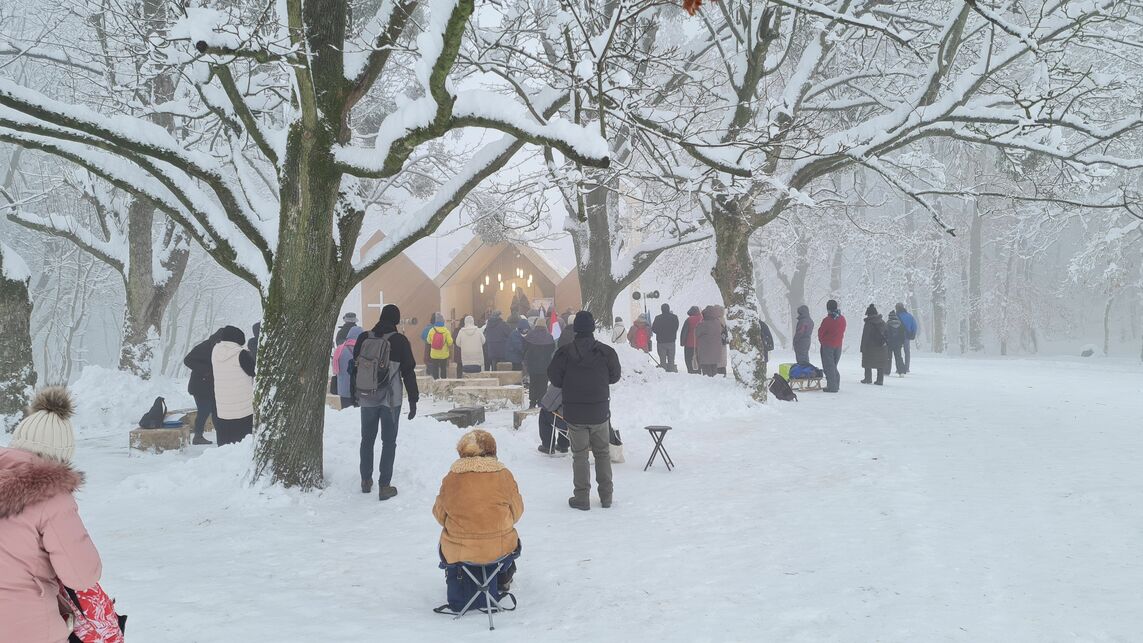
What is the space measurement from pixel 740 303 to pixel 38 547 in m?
12.1

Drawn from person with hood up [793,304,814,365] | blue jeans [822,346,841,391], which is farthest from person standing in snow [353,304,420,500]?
person with hood up [793,304,814,365]

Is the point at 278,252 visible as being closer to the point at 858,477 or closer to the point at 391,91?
the point at 858,477

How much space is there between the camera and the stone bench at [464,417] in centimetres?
1112

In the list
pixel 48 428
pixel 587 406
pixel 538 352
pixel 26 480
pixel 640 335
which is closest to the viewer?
pixel 26 480

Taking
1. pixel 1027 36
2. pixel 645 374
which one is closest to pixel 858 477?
pixel 1027 36

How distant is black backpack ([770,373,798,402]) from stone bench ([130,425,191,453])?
10.3 metres

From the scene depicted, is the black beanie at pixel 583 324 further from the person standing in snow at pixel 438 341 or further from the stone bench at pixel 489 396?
the person standing in snow at pixel 438 341

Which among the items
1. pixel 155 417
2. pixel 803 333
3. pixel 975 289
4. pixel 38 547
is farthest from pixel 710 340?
pixel 975 289

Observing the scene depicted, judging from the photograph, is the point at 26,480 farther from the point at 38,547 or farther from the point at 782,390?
the point at 782,390

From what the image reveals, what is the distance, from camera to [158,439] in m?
10.2

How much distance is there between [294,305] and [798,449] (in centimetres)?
653

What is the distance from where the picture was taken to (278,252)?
7.11 m

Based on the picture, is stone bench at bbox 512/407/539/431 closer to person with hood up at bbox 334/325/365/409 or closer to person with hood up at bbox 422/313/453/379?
person with hood up at bbox 334/325/365/409

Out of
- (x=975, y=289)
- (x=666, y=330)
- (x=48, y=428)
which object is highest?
(x=975, y=289)
